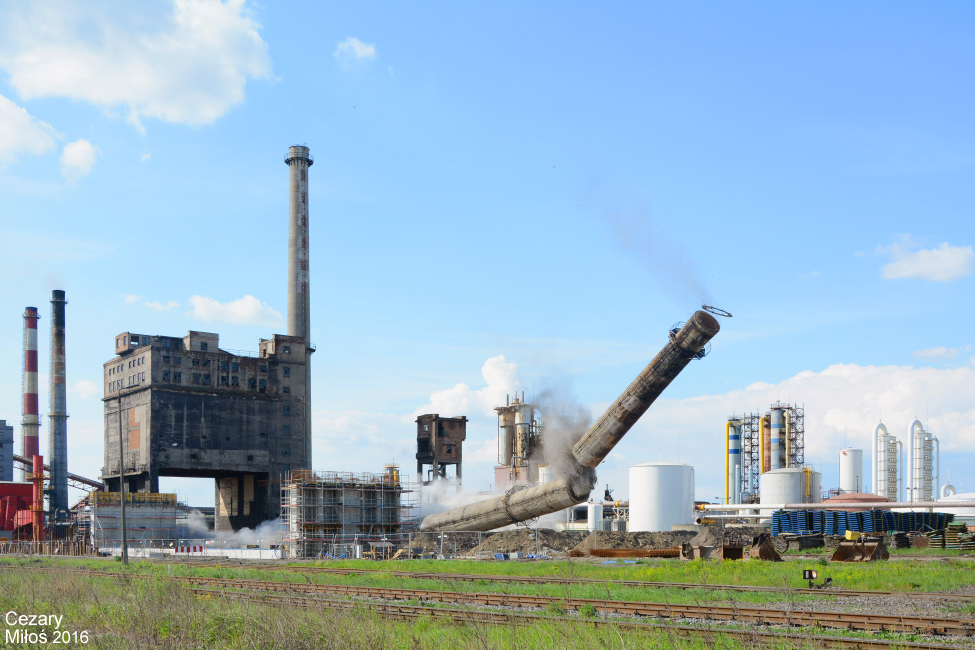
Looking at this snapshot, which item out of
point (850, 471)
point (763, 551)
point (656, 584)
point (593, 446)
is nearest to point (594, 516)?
point (593, 446)

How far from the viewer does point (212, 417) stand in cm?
7562

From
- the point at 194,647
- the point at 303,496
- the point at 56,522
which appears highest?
the point at 194,647

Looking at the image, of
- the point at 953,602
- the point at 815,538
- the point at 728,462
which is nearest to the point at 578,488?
the point at 815,538

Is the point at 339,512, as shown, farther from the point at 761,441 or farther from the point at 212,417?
the point at 761,441

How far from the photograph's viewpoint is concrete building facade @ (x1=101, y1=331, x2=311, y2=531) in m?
73.1

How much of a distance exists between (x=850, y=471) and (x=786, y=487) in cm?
1485

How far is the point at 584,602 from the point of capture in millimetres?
19344

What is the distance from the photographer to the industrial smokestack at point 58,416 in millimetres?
79000

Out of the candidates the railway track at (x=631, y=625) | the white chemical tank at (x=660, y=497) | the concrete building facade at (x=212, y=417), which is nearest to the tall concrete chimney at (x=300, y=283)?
the concrete building facade at (x=212, y=417)

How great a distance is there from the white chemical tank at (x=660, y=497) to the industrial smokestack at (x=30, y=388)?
188 ft

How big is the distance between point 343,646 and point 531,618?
479cm

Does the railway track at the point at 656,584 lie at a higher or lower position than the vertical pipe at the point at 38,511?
higher

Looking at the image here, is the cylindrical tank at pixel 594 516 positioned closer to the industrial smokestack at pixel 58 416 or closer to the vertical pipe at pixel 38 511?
the vertical pipe at pixel 38 511

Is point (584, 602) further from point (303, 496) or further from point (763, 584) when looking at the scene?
point (303, 496)
